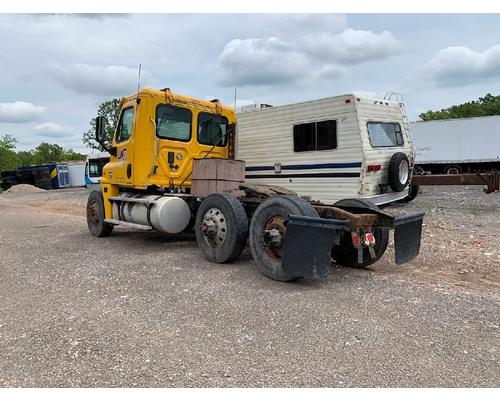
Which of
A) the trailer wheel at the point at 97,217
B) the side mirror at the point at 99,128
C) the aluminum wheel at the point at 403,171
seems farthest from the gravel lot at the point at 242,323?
the aluminum wheel at the point at 403,171

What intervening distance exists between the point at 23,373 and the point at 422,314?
3262 mm

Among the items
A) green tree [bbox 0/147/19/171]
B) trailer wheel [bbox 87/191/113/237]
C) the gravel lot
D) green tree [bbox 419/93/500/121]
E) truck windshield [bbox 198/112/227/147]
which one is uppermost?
green tree [bbox 419/93/500/121]

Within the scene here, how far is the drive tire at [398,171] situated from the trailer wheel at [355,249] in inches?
182

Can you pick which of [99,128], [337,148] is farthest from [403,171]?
[99,128]

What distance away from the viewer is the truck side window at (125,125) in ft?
25.9

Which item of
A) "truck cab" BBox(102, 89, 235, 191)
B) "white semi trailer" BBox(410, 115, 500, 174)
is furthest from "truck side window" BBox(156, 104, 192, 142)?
"white semi trailer" BBox(410, 115, 500, 174)

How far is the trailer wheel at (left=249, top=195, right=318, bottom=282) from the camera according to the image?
4945 millimetres

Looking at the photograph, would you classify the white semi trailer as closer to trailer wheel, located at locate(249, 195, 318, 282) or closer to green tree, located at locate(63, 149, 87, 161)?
trailer wheel, located at locate(249, 195, 318, 282)

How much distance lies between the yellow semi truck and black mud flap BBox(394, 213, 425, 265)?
0.01m

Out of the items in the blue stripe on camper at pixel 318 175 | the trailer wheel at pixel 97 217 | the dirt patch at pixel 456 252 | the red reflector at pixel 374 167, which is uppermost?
the red reflector at pixel 374 167

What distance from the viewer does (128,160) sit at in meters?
7.82

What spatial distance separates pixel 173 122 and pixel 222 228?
273 centimetres

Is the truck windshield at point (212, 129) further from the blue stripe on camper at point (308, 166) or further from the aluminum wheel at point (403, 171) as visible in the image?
the aluminum wheel at point (403, 171)

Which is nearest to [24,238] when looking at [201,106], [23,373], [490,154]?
[201,106]
